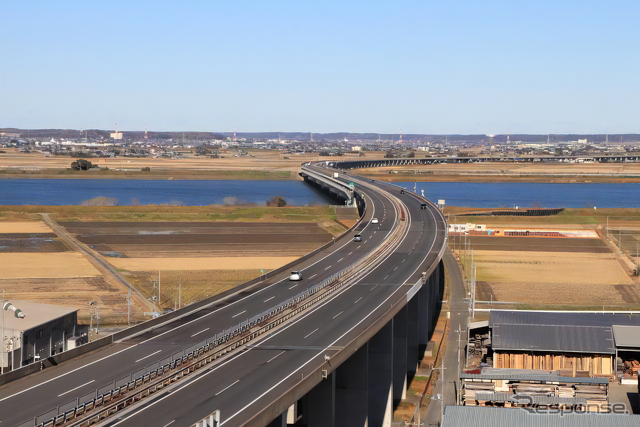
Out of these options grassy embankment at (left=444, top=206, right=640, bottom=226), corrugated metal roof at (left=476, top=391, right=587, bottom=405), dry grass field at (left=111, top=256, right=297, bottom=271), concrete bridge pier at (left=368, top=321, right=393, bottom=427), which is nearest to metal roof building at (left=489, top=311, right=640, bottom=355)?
concrete bridge pier at (left=368, top=321, right=393, bottom=427)

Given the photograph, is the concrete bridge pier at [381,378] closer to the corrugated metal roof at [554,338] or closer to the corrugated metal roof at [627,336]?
the corrugated metal roof at [554,338]

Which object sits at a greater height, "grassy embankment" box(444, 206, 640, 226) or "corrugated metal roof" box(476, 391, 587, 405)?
"grassy embankment" box(444, 206, 640, 226)

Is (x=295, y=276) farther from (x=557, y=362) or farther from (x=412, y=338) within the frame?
(x=557, y=362)

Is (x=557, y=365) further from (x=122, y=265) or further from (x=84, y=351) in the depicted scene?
(x=122, y=265)

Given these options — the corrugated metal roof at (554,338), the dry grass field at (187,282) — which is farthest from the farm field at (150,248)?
the corrugated metal roof at (554,338)

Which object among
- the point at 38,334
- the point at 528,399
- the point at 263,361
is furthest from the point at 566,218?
the point at 263,361

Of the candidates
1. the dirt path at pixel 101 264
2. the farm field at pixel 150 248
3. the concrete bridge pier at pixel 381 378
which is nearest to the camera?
the concrete bridge pier at pixel 381 378

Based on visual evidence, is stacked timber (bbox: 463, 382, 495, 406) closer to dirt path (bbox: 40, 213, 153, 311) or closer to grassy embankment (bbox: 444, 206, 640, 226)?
dirt path (bbox: 40, 213, 153, 311)
